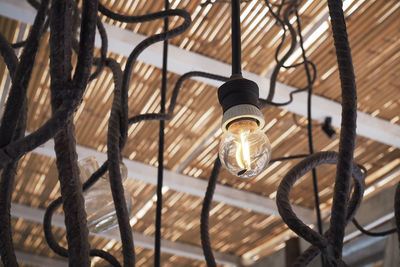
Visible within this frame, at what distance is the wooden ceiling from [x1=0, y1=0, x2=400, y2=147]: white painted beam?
7 cm

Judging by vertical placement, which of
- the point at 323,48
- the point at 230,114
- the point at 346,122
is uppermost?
the point at 323,48

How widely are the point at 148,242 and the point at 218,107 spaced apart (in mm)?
3098

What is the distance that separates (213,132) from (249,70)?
83 centimetres

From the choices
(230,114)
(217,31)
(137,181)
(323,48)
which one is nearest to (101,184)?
(230,114)

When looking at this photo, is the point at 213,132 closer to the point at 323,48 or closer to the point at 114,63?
the point at 323,48

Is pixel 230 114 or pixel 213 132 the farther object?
pixel 213 132

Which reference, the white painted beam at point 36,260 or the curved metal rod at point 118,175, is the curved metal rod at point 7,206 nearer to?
the curved metal rod at point 118,175

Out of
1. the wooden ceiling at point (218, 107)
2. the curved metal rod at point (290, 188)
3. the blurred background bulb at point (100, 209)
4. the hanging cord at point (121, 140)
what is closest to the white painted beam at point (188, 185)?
the wooden ceiling at point (218, 107)

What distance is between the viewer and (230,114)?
490 millimetres

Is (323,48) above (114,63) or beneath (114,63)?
above

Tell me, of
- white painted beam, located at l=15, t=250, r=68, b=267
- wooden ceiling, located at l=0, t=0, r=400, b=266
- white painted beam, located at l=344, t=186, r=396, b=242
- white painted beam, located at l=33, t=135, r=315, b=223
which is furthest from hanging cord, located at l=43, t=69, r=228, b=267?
white painted beam, located at l=15, t=250, r=68, b=267

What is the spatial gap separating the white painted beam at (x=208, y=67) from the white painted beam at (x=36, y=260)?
5056 mm

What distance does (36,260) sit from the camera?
7883 millimetres

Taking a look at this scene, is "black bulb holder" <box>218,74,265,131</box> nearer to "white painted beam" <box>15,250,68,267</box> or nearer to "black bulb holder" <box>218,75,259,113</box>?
"black bulb holder" <box>218,75,259,113</box>
